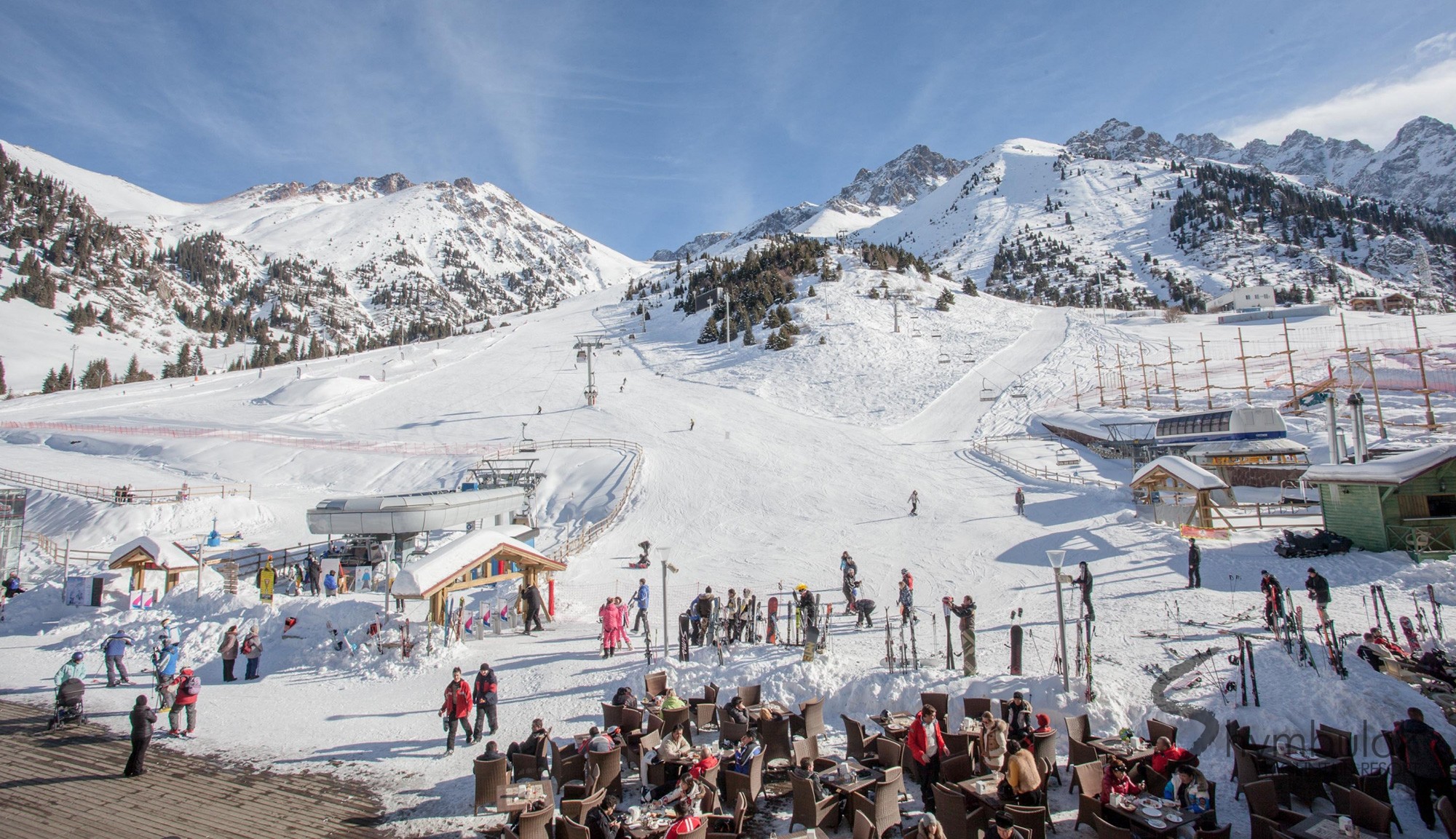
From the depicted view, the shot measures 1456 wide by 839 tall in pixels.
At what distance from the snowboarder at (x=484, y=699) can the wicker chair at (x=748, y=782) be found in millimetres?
3936

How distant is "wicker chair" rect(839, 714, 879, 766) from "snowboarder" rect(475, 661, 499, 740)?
5.08 metres

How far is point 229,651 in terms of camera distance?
1290cm

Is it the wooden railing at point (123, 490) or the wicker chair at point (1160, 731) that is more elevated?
the wooden railing at point (123, 490)

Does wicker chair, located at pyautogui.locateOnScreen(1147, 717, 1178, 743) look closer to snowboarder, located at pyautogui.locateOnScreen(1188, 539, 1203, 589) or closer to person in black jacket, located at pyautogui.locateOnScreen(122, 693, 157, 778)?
Result: snowboarder, located at pyautogui.locateOnScreen(1188, 539, 1203, 589)

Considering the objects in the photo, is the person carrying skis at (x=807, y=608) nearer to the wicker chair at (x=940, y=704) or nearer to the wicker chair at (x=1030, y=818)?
the wicker chair at (x=940, y=704)

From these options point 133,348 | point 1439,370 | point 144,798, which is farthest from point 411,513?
point 133,348

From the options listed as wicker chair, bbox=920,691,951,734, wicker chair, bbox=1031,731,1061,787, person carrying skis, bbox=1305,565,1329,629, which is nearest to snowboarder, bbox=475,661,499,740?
wicker chair, bbox=920,691,951,734

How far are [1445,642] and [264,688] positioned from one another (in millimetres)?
19813

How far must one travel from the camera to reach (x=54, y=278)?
11038cm

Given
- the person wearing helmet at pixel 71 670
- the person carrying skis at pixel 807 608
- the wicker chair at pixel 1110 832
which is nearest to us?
the wicker chair at pixel 1110 832

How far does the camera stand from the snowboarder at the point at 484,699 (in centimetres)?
990

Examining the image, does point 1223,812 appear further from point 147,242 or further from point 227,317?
point 147,242

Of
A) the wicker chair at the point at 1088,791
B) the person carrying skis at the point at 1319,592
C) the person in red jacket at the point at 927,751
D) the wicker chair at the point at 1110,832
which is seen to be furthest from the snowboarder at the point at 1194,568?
the wicker chair at the point at 1110,832

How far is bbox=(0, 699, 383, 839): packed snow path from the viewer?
7.62 m
